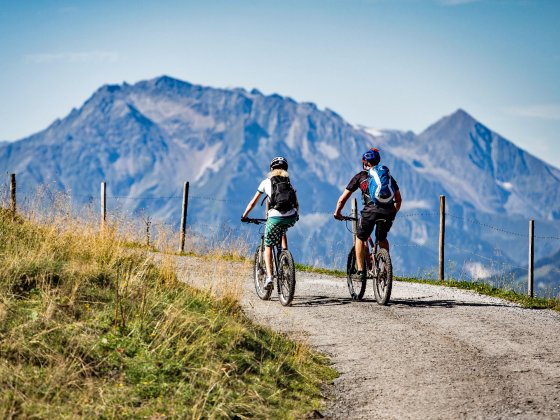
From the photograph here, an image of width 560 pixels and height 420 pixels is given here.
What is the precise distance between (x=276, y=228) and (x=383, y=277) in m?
A: 1.84

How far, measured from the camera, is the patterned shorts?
1099cm

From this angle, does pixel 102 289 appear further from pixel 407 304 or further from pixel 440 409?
pixel 407 304

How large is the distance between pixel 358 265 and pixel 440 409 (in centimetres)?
523

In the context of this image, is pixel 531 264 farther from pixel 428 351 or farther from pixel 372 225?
pixel 428 351

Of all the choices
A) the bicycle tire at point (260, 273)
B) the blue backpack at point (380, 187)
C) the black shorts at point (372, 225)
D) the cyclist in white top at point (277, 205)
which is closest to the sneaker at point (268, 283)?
the cyclist in white top at point (277, 205)

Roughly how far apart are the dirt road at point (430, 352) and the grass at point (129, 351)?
1.87ft

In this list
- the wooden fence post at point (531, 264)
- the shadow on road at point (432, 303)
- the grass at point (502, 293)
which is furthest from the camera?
the wooden fence post at point (531, 264)

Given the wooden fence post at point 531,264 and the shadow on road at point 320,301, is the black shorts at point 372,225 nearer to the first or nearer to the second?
the shadow on road at point 320,301

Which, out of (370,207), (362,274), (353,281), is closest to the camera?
(370,207)

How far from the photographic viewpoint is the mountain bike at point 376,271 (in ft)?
36.1

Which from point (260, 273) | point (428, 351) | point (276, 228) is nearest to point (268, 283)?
point (260, 273)

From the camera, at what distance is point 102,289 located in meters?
7.81

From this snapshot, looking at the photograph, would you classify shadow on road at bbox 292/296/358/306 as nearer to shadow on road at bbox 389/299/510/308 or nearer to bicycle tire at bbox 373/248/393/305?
bicycle tire at bbox 373/248/393/305

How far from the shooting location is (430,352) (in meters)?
8.37
